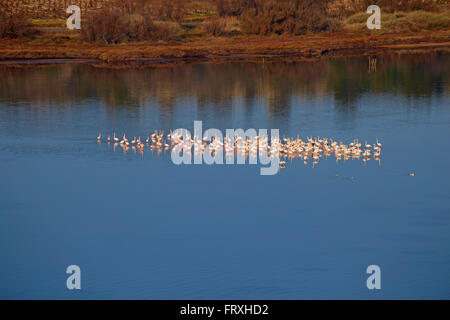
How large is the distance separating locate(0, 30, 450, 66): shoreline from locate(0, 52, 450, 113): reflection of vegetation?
2.26 m

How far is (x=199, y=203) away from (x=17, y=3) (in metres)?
48.3

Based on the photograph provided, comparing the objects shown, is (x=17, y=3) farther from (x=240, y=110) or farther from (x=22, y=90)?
(x=240, y=110)

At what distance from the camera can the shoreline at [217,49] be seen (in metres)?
42.8

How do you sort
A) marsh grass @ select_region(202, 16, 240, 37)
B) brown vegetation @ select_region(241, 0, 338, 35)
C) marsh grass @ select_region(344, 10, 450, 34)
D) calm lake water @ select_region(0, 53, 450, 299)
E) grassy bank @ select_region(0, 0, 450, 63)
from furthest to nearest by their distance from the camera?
marsh grass @ select_region(344, 10, 450, 34) → brown vegetation @ select_region(241, 0, 338, 35) → marsh grass @ select_region(202, 16, 240, 37) → grassy bank @ select_region(0, 0, 450, 63) → calm lake water @ select_region(0, 53, 450, 299)

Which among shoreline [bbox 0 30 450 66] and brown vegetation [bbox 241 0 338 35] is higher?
brown vegetation [bbox 241 0 338 35]

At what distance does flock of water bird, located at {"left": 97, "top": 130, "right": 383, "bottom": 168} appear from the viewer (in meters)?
20.5

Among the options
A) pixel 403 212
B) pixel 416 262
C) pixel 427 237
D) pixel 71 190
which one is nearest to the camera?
pixel 416 262

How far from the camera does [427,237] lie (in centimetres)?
1491

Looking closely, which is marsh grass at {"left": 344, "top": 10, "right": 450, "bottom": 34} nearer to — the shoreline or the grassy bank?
the grassy bank

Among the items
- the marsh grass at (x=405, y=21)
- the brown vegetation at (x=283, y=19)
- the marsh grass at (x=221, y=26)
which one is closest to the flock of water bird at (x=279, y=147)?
the marsh grass at (x=221, y=26)

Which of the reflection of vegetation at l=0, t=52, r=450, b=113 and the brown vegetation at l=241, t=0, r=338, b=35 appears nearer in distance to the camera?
the reflection of vegetation at l=0, t=52, r=450, b=113

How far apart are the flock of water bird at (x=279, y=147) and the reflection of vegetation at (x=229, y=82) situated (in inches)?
211

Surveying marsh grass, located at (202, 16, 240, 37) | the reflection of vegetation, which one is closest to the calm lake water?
the reflection of vegetation

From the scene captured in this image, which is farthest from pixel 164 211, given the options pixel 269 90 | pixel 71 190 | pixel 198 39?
pixel 198 39
